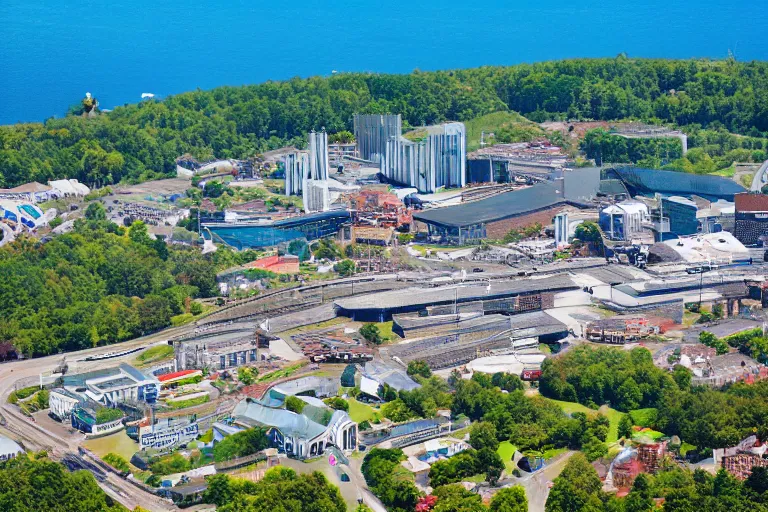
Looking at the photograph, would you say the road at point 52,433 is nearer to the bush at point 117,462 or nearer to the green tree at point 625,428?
the bush at point 117,462

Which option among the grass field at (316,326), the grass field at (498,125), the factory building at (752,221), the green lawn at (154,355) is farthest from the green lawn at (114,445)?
the grass field at (498,125)

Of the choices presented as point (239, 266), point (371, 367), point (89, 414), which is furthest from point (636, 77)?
point (89, 414)

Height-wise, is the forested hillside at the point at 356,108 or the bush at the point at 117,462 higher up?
the forested hillside at the point at 356,108

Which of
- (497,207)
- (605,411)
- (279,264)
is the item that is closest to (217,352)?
(279,264)

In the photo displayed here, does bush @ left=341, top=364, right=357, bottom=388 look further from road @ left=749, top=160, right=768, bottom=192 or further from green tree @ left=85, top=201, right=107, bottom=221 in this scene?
road @ left=749, top=160, right=768, bottom=192

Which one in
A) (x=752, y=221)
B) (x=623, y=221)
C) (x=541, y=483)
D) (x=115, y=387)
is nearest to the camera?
(x=541, y=483)

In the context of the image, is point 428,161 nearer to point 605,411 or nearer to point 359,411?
point 359,411
